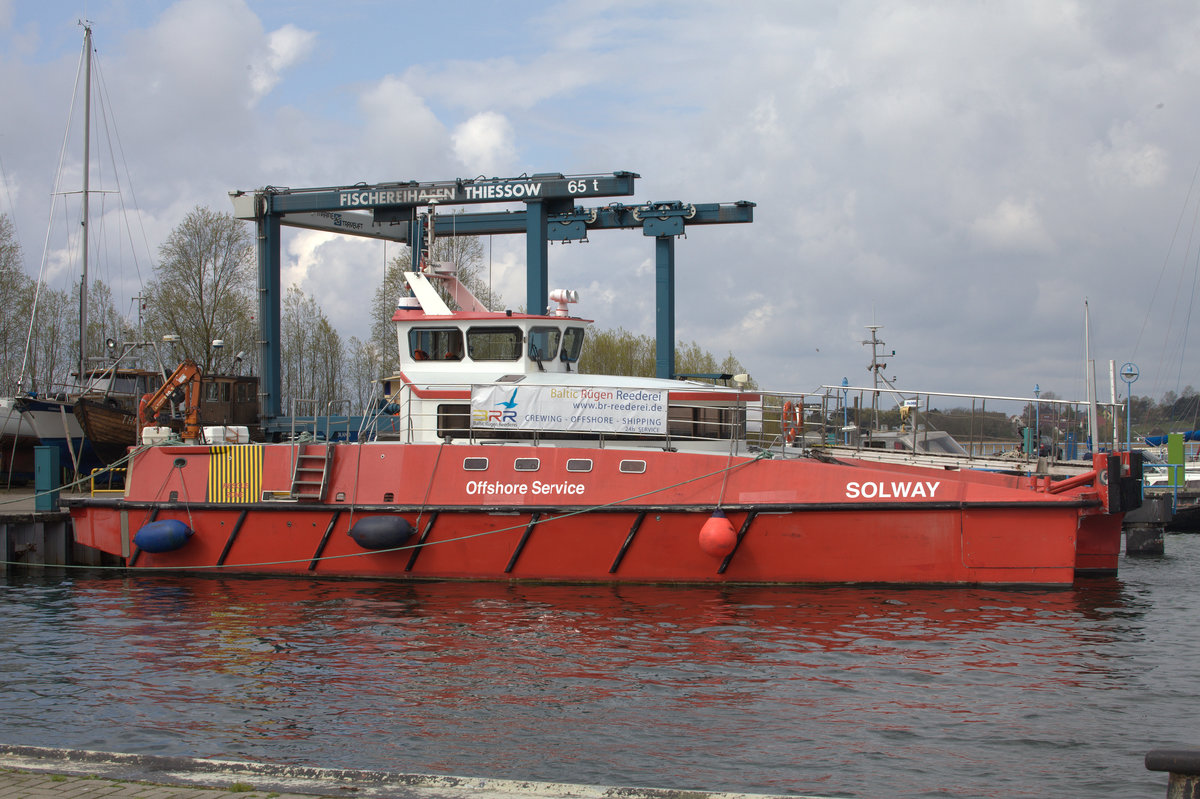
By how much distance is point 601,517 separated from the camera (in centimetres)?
1257

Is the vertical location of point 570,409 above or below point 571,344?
below

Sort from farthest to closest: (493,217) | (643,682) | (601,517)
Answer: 1. (493,217)
2. (601,517)
3. (643,682)

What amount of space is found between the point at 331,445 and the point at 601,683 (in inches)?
260

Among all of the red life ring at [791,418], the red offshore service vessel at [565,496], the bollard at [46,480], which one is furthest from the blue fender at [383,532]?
the bollard at [46,480]

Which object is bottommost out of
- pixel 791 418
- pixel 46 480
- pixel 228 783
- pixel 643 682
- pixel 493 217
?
pixel 643 682

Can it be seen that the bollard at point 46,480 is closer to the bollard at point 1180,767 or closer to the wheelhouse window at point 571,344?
the wheelhouse window at point 571,344

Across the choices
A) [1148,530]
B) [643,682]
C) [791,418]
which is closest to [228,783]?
[643,682]

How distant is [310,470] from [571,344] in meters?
3.99

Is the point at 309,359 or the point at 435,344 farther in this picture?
the point at 309,359

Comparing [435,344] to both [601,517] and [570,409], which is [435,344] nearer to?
[570,409]

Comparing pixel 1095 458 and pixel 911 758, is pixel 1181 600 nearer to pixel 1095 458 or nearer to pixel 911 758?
pixel 1095 458

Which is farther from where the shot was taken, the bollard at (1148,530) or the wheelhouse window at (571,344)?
the bollard at (1148,530)

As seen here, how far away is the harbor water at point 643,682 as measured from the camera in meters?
6.46

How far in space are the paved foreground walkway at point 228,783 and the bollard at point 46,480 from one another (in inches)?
479
